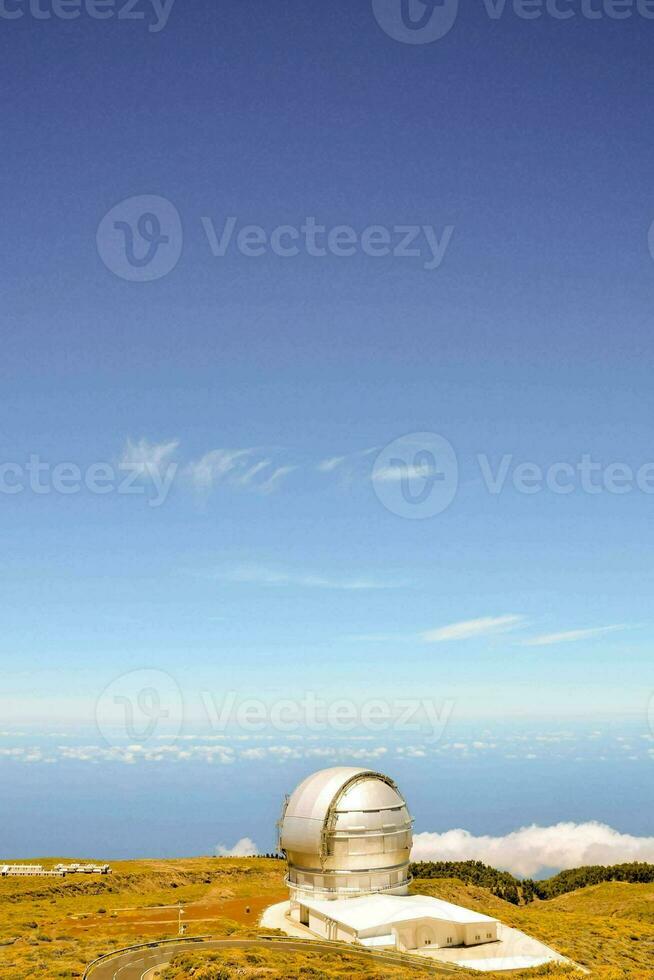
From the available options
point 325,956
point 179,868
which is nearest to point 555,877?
point 179,868

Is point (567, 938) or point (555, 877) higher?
point (567, 938)

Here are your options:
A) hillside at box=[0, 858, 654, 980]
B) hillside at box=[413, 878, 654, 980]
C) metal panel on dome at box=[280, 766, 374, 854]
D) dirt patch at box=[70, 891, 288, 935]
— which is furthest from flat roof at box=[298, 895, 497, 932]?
dirt patch at box=[70, 891, 288, 935]

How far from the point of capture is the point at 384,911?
41.1 m

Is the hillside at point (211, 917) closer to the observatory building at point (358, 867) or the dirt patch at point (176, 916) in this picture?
the dirt patch at point (176, 916)

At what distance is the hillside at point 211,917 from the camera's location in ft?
113

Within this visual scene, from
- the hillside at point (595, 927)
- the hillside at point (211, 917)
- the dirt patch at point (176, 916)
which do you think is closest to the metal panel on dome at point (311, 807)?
the hillside at point (211, 917)

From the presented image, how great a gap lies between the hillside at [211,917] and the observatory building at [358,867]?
394cm

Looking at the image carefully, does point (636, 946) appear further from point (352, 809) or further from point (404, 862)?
point (352, 809)

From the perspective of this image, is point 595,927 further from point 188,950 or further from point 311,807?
point 188,950

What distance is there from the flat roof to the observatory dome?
879 millimetres

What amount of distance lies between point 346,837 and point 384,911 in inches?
184

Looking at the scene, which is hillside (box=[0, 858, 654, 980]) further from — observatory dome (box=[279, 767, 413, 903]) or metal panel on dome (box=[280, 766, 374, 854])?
metal panel on dome (box=[280, 766, 374, 854])

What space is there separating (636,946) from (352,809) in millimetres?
17506

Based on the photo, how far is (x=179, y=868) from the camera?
73.6 m
